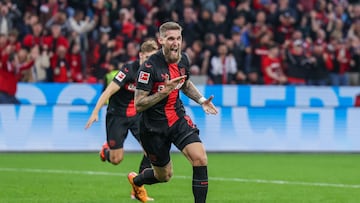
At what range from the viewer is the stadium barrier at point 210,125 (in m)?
18.8

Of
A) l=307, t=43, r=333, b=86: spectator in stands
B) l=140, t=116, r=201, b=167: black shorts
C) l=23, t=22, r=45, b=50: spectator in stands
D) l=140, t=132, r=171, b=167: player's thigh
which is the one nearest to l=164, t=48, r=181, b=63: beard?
l=140, t=116, r=201, b=167: black shorts

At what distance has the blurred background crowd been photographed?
2092 cm

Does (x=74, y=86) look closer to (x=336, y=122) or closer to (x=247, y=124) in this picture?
(x=247, y=124)

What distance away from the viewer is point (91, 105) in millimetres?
19328

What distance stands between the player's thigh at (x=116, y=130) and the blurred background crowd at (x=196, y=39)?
25.9 feet

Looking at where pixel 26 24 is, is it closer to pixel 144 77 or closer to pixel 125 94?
pixel 125 94

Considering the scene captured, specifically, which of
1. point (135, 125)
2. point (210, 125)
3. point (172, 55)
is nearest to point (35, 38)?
point (210, 125)

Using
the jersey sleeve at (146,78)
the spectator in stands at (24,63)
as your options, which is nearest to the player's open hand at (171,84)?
the jersey sleeve at (146,78)

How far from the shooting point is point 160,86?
933 cm

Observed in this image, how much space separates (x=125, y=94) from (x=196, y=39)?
10.5 meters

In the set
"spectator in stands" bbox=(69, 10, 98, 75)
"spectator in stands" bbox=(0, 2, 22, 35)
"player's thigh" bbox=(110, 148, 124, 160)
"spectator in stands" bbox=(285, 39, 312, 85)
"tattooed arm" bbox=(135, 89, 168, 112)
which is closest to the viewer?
"tattooed arm" bbox=(135, 89, 168, 112)

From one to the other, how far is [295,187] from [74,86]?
8.69 metres

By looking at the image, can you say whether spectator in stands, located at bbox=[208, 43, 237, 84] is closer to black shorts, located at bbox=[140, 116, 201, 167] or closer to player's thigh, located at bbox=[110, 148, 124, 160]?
player's thigh, located at bbox=[110, 148, 124, 160]

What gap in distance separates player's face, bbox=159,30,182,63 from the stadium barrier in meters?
9.85
